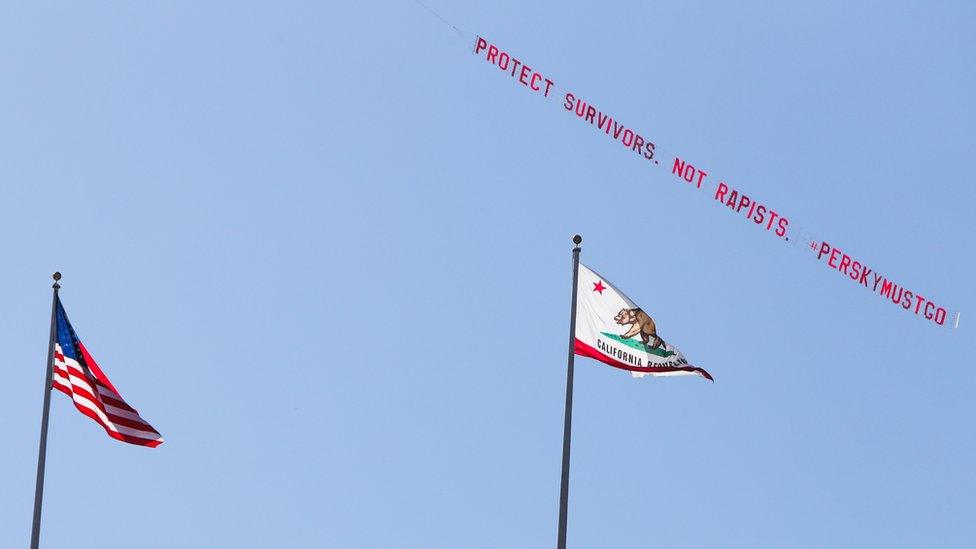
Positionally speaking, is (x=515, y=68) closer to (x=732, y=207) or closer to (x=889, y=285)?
(x=732, y=207)

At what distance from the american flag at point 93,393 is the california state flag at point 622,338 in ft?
33.3

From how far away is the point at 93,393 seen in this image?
4366 centimetres

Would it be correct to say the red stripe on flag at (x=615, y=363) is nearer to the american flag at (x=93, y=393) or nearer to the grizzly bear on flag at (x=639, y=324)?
the grizzly bear on flag at (x=639, y=324)

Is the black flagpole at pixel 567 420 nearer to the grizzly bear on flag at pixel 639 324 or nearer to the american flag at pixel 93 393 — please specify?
the grizzly bear on flag at pixel 639 324

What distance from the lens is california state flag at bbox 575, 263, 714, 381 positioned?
1714 inches

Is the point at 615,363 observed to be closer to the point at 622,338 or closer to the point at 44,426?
the point at 622,338

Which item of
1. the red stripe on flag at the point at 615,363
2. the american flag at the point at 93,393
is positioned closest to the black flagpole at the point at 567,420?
the red stripe on flag at the point at 615,363

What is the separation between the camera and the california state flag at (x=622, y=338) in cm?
4353

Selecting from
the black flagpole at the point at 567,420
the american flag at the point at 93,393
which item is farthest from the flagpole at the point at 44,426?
the black flagpole at the point at 567,420

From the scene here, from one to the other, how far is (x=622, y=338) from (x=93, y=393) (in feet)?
40.0

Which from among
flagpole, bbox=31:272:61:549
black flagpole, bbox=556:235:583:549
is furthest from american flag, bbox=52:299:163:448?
black flagpole, bbox=556:235:583:549

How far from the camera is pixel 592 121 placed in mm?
51188

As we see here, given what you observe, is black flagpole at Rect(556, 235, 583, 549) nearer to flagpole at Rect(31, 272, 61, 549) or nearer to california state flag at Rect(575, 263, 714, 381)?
california state flag at Rect(575, 263, 714, 381)

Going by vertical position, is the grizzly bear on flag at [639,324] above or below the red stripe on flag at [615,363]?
above
